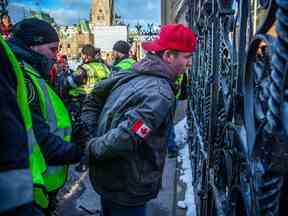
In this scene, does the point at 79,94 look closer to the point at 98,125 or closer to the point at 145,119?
the point at 98,125

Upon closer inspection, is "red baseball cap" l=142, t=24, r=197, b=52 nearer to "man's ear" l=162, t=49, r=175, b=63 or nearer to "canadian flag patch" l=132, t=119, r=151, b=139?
"man's ear" l=162, t=49, r=175, b=63

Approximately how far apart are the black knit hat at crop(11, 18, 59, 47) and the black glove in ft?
2.03

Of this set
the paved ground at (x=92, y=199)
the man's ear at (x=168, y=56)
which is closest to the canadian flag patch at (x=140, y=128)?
the man's ear at (x=168, y=56)

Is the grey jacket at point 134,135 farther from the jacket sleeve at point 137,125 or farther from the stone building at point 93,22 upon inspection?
the stone building at point 93,22

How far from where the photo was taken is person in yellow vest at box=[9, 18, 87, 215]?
95.4 inches

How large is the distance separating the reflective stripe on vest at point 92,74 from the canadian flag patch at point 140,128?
537 cm

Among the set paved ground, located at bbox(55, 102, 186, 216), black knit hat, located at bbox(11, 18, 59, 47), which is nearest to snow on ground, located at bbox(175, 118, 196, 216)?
paved ground, located at bbox(55, 102, 186, 216)

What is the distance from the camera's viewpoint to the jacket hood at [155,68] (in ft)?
8.03

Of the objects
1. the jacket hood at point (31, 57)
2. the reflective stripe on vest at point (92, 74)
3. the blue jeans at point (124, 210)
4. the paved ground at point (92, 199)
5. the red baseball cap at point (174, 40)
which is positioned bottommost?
the paved ground at point (92, 199)

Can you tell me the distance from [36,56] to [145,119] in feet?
3.20

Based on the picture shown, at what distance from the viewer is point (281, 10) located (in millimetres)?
1144

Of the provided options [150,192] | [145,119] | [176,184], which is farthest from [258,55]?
[176,184]

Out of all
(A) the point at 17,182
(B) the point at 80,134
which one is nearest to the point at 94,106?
(B) the point at 80,134

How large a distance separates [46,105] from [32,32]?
636mm
